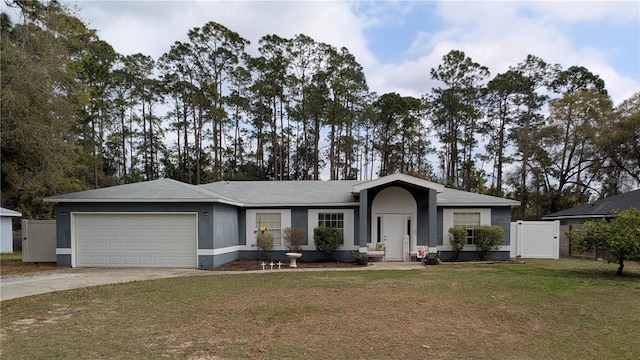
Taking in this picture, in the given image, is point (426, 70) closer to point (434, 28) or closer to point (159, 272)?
point (434, 28)

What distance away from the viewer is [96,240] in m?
14.4

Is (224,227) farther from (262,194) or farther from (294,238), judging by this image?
(262,194)

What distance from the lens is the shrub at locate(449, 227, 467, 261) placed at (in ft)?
52.0

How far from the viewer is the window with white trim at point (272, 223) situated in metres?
16.5

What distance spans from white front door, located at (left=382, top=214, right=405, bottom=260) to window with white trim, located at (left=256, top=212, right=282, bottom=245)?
173 inches

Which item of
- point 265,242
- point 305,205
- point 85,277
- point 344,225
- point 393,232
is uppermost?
point 305,205

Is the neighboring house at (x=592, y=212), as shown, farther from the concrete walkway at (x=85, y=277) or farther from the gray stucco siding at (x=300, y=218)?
the gray stucco siding at (x=300, y=218)

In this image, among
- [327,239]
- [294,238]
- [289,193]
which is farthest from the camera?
[289,193]

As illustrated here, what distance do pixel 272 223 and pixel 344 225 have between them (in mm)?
Result: 3045

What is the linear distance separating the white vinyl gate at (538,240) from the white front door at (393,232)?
534cm

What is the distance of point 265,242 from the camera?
624 inches

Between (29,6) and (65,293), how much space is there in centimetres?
1050

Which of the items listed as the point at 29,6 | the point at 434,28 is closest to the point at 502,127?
the point at 434,28

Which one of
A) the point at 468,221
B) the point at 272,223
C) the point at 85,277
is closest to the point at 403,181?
the point at 468,221
